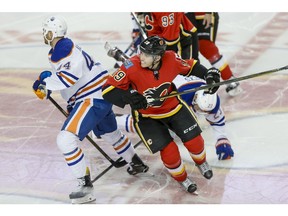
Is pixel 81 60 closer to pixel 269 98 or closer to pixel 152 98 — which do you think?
pixel 152 98

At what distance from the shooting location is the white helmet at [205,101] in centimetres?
445

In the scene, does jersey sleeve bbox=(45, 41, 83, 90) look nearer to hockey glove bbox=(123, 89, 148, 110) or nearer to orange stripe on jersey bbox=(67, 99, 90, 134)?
orange stripe on jersey bbox=(67, 99, 90, 134)

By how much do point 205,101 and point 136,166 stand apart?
0.57m

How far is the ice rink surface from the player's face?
745 millimetres

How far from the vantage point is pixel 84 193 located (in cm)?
430

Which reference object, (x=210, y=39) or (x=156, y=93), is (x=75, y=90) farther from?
(x=210, y=39)

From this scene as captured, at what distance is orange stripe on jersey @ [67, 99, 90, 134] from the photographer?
4.23 m

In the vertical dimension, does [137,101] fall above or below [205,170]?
above

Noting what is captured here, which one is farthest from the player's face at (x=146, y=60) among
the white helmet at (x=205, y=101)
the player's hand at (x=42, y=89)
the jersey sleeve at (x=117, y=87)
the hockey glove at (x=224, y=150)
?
the hockey glove at (x=224, y=150)

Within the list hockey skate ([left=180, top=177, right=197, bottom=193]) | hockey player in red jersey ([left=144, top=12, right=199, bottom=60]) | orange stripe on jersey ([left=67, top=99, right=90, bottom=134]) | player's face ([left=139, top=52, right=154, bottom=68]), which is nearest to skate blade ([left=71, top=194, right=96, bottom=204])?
orange stripe on jersey ([left=67, top=99, right=90, bottom=134])

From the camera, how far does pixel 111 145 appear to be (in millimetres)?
4969

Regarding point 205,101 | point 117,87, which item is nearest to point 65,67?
point 117,87
